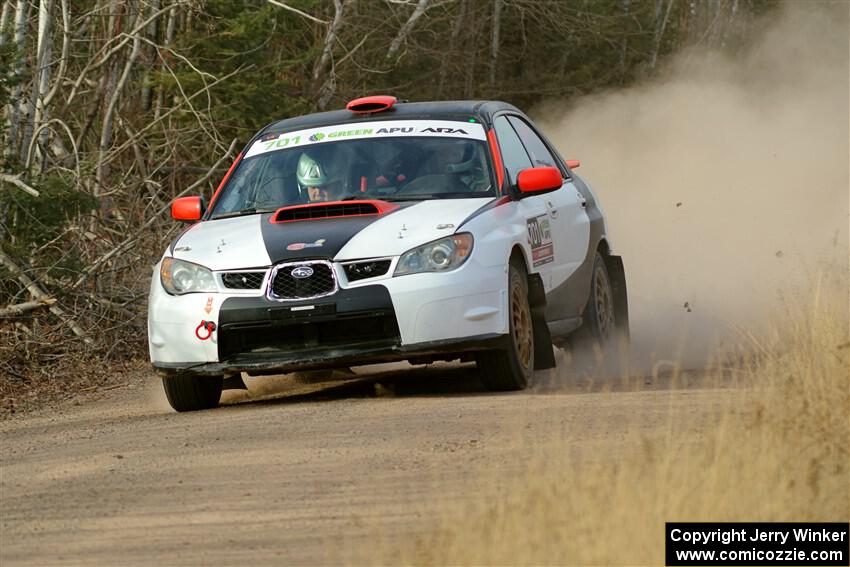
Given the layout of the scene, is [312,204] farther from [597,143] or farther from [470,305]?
[597,143]

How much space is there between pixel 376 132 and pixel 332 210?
1.14 metres

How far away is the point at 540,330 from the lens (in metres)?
10.3

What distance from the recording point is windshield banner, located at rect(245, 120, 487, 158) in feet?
35.1

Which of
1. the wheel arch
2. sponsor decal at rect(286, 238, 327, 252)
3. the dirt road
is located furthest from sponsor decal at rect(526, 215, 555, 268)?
sponsor decal at rect(286, 238, 327, 252)

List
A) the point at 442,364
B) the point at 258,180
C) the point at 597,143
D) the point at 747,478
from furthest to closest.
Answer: the point at 597,143 < the point at 442,364 < the point at 258,180 < the point at 747,478

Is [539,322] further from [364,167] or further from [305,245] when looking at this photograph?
[305,245]

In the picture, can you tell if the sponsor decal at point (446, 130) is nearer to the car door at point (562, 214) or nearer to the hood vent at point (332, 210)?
the car door at point (562, 214)

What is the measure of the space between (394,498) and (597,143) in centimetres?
2305

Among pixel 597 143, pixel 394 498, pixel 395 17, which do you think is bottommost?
pixel 597 143

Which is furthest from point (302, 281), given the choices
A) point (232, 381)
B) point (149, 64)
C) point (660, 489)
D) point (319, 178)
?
point (149, 64)

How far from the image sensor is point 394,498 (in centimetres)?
673

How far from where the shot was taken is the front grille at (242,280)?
9430 mm

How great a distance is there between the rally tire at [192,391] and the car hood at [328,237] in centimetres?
76

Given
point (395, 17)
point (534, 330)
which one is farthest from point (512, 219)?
point (395, 17)
